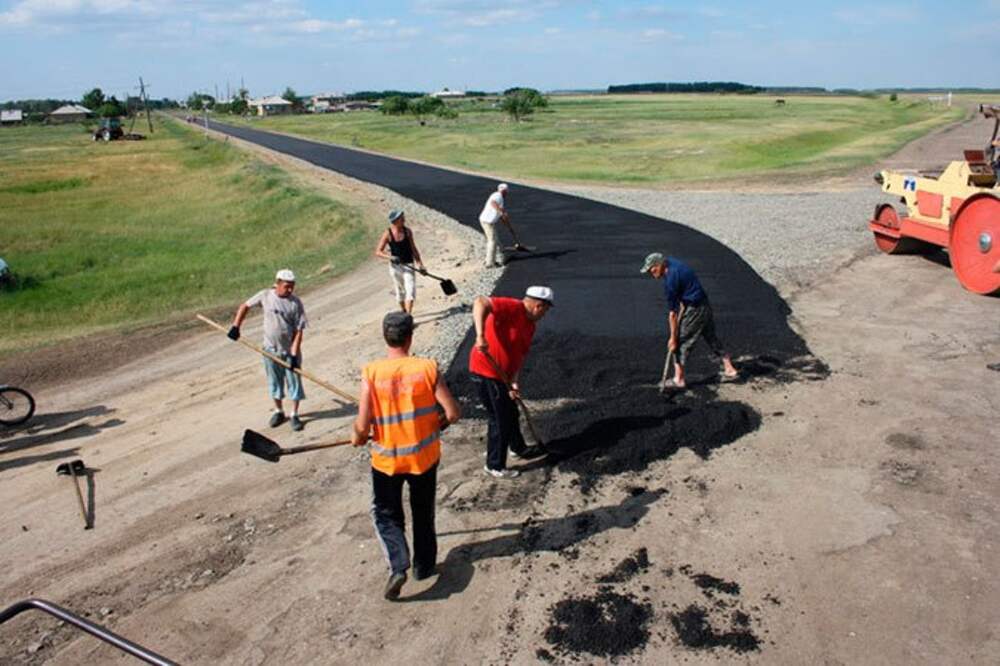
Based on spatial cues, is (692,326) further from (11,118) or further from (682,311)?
(11,118)

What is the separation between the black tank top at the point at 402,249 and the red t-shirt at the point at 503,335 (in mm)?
5001

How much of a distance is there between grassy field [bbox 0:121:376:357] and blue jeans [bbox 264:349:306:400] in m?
6.86

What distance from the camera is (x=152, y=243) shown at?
2128cm

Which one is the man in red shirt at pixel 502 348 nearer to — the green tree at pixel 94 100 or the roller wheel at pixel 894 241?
the roller wheel at pixel 894 241

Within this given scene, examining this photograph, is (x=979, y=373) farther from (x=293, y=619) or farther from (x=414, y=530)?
(x=293, y=619)

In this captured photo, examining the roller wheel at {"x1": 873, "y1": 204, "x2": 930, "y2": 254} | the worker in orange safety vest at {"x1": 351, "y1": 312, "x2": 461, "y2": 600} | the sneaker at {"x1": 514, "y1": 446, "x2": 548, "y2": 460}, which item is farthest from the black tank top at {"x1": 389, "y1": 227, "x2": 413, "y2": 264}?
the roller wheel at {"x1": 873, "y1": 204, "x2": 930, "y2": 254}

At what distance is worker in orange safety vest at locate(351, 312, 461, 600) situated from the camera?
4.54m

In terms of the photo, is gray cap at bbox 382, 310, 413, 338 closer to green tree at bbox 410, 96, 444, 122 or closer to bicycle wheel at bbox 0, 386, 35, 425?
bicycle wheel at bbox 0, 386, 35, 425

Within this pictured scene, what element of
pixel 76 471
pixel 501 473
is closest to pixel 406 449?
pixel 501 473

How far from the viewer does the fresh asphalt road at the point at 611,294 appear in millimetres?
8688

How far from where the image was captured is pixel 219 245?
68.3 feet

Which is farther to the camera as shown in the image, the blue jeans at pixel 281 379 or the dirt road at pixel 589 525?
the blue jeans at pixel 281 379

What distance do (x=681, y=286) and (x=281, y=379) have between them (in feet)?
13.9

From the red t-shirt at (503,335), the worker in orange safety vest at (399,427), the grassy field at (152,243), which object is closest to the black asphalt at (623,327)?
the red t-shirt at (503,335)
